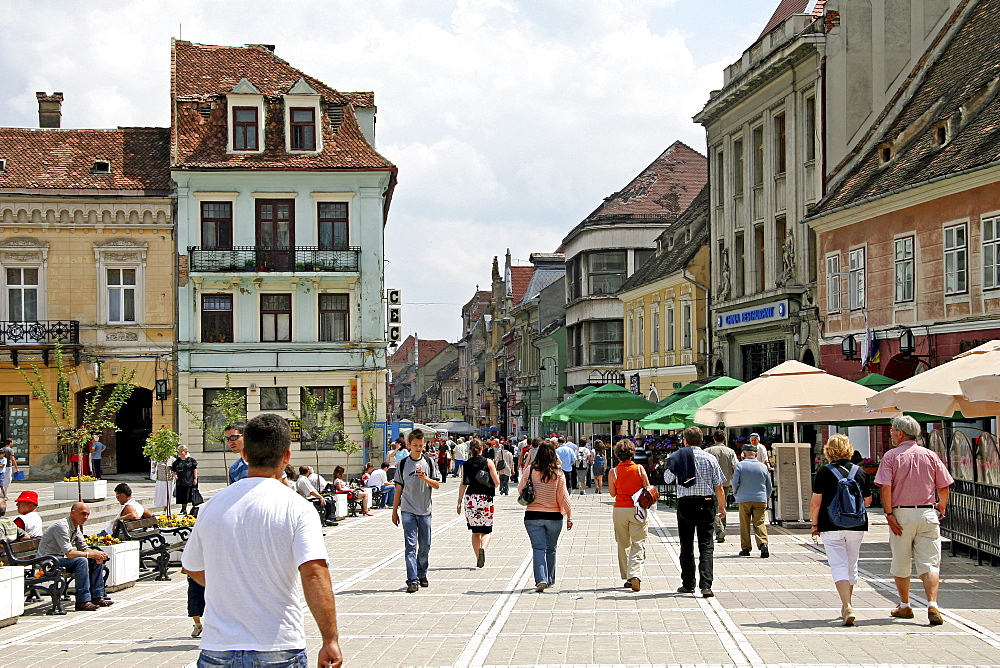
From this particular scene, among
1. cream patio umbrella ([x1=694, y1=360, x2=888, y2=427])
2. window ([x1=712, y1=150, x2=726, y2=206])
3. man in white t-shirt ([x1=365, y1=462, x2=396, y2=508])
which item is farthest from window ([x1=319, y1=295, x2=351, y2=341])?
cream patio umbrella ([x1=694, y1=360, x2=888, y2=427])

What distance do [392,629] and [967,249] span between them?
694 inches

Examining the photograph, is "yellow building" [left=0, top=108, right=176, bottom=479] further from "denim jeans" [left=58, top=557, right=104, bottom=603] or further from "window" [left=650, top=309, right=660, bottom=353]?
"denim jeans" [left=58, top=557, right=104, bottom=603]

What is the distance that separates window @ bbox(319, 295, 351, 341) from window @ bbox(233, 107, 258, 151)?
5.68m

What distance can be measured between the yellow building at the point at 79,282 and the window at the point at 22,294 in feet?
0.11

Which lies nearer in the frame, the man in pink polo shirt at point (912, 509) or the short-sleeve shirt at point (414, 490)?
the man in pink polo shirt at point (912, 509)

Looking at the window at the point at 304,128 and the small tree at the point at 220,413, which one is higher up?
the window at the point at 304,128

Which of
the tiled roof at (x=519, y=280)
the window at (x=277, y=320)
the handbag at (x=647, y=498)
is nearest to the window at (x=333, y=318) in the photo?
the window at (x=277, y=320)

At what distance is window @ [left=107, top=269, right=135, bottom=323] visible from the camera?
42.2 metres

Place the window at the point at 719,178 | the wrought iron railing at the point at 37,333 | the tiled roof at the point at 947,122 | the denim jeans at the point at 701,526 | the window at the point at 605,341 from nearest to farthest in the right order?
1. the denim jeans at the point at 701,526
2. the tiled roof at the point at 947,122
3. the window at the point at 719,178
4. the wrought iron railing at the point at 37,333
5. the window at the point at 605,341

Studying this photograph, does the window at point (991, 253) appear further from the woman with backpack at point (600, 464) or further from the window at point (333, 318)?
the window at point (333, 318)

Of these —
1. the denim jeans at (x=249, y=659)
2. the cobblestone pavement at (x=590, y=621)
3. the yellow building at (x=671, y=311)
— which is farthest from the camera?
the yellow building at (x=671, y=311)

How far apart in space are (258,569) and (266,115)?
130 ft

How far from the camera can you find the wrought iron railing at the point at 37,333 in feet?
135

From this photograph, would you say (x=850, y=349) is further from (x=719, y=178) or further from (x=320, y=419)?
(x=320, y=419)
